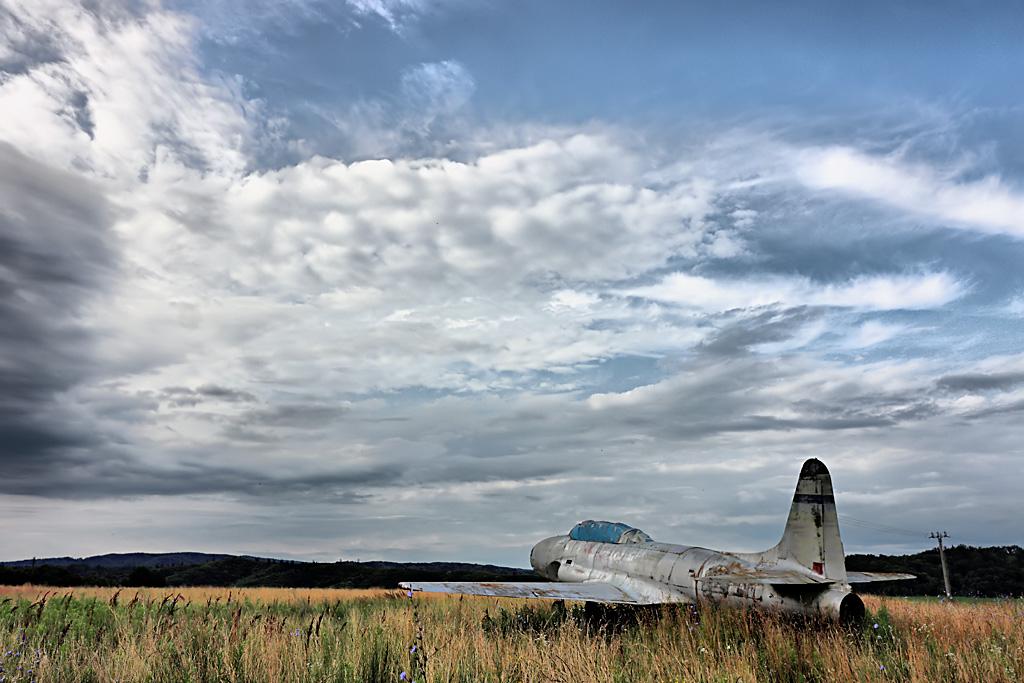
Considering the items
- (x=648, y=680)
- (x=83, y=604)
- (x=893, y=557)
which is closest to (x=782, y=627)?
(x=648, y=680)

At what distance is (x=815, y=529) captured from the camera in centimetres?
1438

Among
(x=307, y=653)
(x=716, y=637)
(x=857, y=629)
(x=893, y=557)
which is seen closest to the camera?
(x=307, y=653)

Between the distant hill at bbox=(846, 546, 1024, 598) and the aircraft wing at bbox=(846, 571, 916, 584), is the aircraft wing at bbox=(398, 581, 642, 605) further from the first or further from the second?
the distant hill at bbox=(846, 546, 1024, 598)

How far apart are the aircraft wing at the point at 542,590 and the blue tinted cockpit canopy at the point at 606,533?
1696 millimetres

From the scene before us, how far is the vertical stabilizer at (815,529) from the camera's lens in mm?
14000

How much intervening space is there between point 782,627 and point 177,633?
1165cm

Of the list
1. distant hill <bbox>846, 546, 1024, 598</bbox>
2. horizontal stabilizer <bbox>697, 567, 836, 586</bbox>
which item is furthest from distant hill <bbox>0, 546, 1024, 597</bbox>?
horizontal stabilizer <bbox>697, 567, 836, 586</bbox>

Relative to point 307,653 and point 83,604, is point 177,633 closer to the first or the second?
point 307,653

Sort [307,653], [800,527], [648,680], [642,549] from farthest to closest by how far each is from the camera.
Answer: [642,549]
[800,527]
[307,653]
[648,680]

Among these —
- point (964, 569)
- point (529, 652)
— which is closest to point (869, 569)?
point (964, 569)

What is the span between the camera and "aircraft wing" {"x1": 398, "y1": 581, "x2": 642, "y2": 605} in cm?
1448

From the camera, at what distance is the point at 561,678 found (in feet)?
23.9

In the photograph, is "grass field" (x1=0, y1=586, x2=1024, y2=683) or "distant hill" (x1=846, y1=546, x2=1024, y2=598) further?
"distant hill" (x1=846, y1=546, x2=1024, y2=598)

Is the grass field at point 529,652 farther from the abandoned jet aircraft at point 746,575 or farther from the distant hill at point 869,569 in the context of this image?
the distant hill at point 869,569
